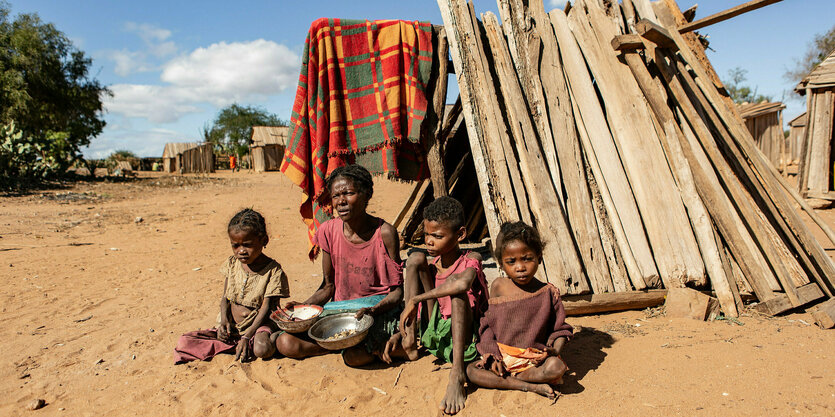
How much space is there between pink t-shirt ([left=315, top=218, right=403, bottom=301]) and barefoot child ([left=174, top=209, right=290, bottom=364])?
1.23ft

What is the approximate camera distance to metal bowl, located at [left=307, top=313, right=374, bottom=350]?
103 inches

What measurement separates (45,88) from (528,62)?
2362 cm

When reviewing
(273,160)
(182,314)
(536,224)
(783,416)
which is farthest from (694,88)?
(273,160)

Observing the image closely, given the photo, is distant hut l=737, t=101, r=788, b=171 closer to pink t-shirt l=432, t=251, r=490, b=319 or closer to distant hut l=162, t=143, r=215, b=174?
pink t-shirt l=432, t=251, r=490, b=319

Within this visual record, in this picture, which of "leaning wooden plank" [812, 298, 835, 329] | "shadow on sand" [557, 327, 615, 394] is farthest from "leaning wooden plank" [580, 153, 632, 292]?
"leaning wooden plank" [812, 298, 835, 329]

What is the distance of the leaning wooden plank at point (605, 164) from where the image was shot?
349cm

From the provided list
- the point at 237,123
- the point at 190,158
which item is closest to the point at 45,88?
the point at 190,158

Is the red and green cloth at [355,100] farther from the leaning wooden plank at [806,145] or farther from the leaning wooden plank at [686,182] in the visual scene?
the leaning wooden plank at [806,145]

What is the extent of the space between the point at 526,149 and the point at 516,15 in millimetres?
1367

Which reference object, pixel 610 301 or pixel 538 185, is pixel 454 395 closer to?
pixel 610 301

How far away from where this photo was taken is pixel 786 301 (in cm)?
325

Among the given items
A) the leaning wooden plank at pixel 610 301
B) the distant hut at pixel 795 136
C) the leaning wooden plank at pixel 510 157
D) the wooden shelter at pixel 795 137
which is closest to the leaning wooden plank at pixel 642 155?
the leaning wooden plank at pixel 610 301

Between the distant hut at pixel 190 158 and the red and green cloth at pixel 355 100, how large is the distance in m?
22.6

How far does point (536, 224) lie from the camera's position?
3555 mm
